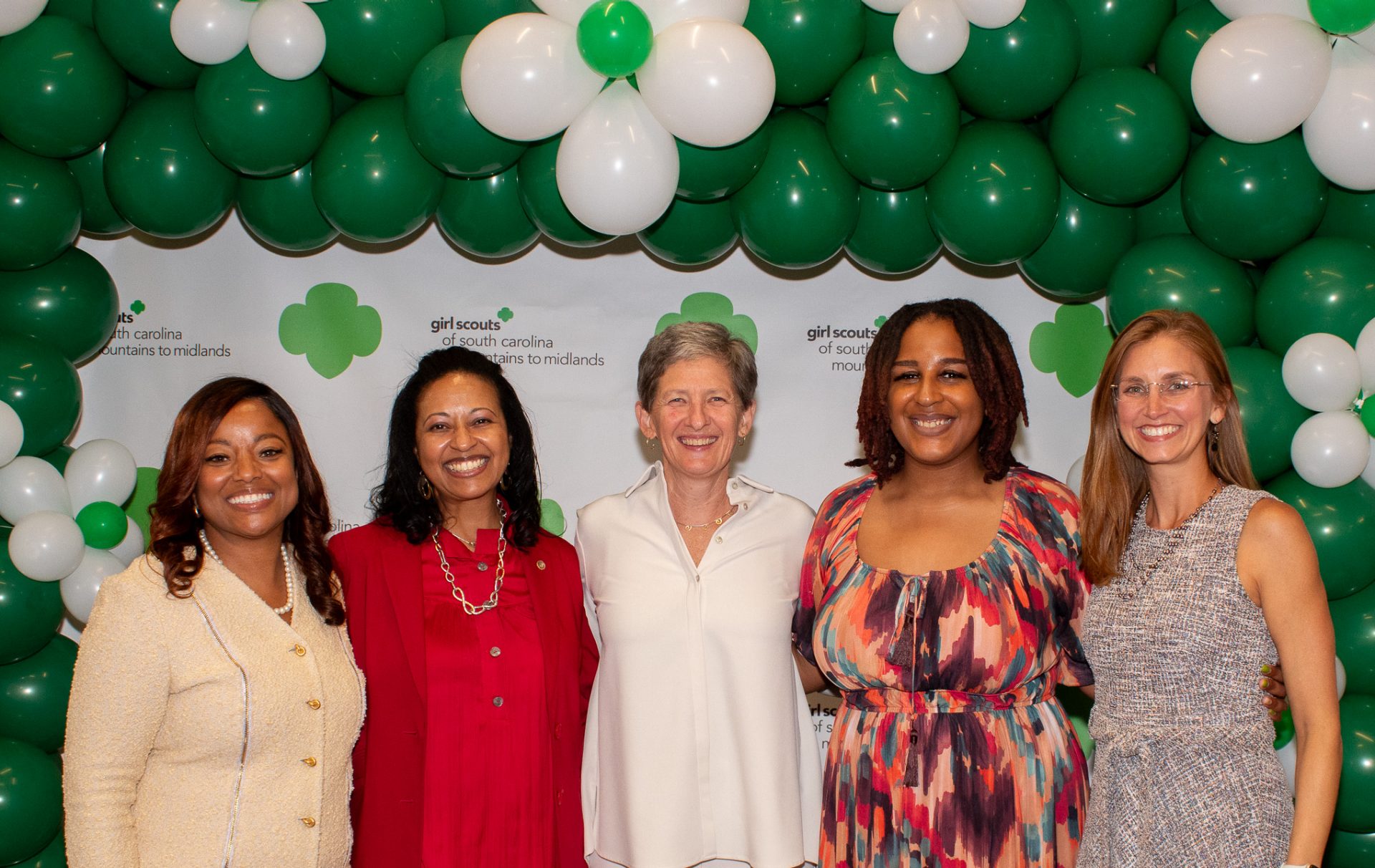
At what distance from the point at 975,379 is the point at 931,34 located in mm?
902

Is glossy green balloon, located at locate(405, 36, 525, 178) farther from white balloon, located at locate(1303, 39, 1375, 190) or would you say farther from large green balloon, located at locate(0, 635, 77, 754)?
white balloon, located at locate(1303, 39, 1375, 190)

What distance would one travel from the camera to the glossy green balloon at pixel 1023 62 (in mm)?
2896

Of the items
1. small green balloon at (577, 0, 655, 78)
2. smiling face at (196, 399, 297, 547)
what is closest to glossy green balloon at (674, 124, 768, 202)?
small green balloon at (577, 0, 655, 78)

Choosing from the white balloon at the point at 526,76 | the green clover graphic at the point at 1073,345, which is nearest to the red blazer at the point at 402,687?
the white balloon at the point at 526,76

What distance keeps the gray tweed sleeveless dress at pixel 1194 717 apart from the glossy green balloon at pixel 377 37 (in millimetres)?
2205

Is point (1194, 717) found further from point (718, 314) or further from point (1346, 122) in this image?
point (718, 314)

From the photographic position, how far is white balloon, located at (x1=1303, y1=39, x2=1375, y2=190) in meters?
2.76

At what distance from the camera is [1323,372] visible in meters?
2.75

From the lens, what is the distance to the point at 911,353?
2654mm

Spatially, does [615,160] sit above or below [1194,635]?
above

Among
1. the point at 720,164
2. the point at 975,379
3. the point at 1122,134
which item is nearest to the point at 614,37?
the point at 720,164

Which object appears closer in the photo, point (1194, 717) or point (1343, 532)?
point (1194, 717)

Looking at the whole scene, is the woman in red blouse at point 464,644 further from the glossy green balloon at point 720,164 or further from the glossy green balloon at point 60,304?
the glossy green balloon at point 60,304

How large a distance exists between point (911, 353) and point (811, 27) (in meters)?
0.91
